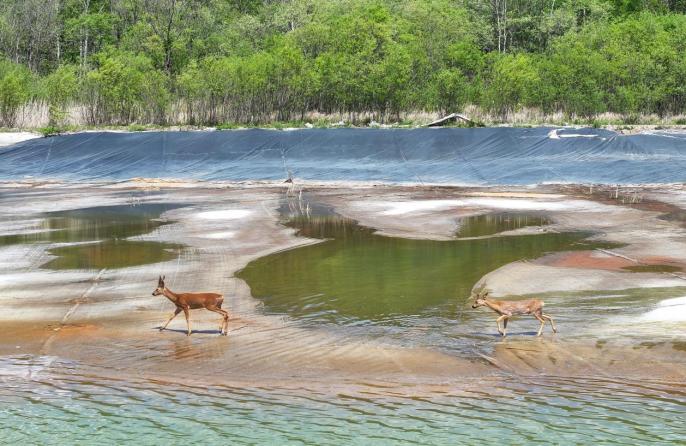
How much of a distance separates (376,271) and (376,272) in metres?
0.11

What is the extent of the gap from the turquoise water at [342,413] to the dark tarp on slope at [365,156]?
73.0 ft

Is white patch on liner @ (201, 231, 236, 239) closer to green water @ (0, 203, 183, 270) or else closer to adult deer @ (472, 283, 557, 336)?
green water @ (0, 203, 183, 270)

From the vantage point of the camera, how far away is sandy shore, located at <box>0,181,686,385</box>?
37.8 feet

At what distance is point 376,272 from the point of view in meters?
17.5

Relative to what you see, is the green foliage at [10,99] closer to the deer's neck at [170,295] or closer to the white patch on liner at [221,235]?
the white patch on liner at [221,235]

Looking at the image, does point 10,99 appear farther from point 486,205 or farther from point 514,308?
point 514,308

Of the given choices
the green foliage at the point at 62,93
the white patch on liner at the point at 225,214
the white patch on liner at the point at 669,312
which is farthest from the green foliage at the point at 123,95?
the white patch on liner at the point at 669,312

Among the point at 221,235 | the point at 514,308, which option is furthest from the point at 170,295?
the point at 221,235

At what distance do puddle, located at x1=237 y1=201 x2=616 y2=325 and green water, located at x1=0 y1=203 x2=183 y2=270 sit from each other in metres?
2.88

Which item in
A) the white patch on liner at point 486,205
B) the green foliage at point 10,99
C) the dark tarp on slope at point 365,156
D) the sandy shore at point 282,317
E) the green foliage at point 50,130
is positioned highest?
the green foliage at point 10,99

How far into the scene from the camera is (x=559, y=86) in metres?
46.4

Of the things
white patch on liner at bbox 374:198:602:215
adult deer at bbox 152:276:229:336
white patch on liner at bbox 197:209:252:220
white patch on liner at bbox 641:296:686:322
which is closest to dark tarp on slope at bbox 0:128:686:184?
white patch on liner at bbox 374:198:602:215

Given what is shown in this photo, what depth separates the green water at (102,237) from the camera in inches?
756

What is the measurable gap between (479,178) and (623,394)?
2286 centimetres
